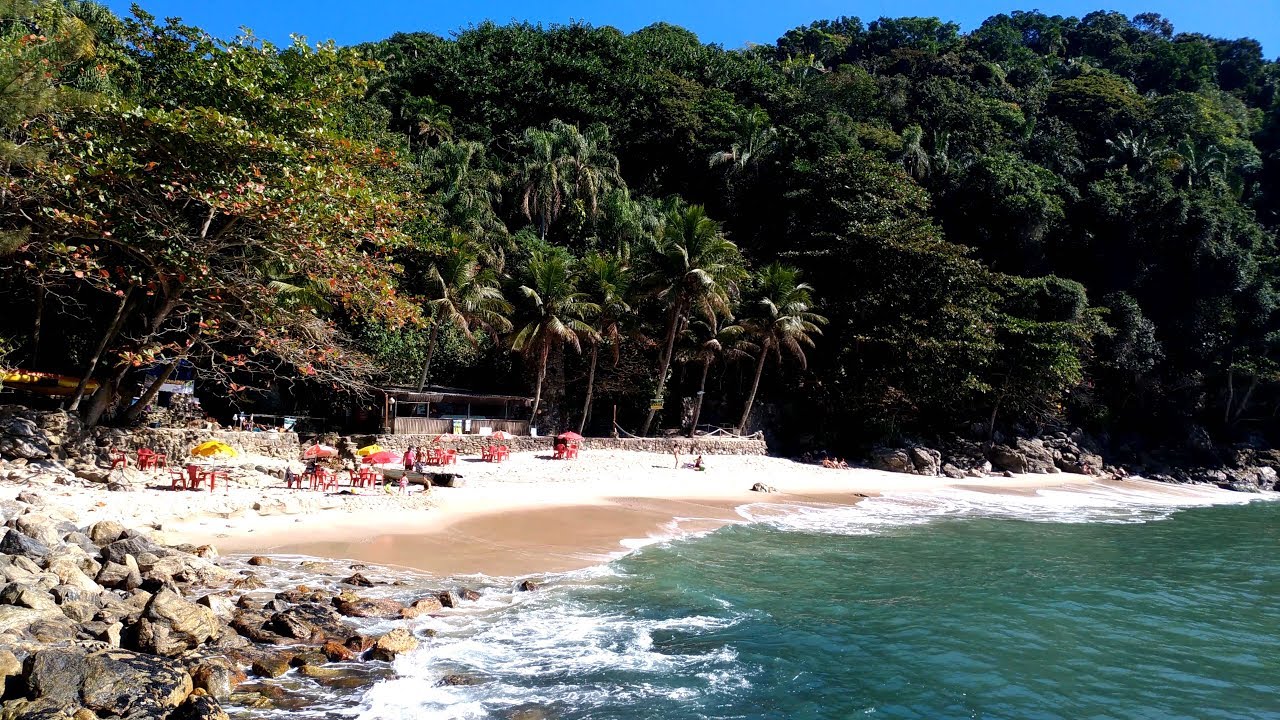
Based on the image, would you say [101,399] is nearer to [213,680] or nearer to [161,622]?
[161,622]

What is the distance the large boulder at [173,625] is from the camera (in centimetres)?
807

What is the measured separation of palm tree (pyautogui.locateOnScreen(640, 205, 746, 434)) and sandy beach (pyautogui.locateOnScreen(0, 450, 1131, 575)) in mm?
7567

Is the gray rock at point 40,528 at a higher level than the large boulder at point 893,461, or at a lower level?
lower


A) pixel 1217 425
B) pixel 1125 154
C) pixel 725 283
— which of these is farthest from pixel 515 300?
pixel 1125 154

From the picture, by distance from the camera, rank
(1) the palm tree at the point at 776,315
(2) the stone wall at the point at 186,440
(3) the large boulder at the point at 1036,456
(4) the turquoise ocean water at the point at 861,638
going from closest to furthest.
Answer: (4) the turquoise ocean water at the point at 861,638, (2) the stone wall at the point at 186,440, (1) the palm tree at the point at 776,315, (3) the large boulder at the point at 1036,456

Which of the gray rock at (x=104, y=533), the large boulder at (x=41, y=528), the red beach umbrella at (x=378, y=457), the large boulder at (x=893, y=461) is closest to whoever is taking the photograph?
the large boulder at (x=41, y=528)

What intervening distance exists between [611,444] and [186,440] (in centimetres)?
1457

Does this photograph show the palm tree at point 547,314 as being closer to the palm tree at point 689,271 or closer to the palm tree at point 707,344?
the palm tree at point 689,271

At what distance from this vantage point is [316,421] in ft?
93.8

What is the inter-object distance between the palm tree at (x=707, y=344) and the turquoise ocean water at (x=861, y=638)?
14696 mm

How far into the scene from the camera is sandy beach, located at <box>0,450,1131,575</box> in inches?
545

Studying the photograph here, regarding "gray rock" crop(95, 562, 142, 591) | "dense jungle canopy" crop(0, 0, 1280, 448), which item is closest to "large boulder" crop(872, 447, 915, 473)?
"dense jungle canopy" crop(0, 0, 1280, 448)

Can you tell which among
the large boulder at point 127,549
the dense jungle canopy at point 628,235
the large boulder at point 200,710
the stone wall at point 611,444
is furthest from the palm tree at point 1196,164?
the large boulder at point 200,710

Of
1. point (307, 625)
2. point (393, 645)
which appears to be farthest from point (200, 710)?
point (307, 625)
